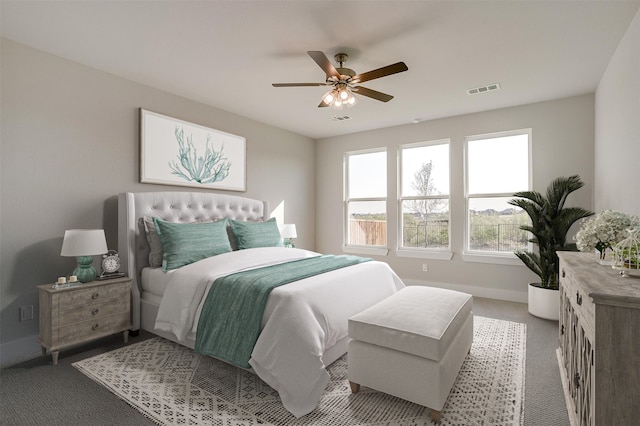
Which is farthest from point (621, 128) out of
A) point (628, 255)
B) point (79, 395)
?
point (79, 395)

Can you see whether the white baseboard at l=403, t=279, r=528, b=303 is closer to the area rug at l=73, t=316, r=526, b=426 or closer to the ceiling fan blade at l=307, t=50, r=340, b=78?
the area rug at l=73, t=316, r=526, b=426

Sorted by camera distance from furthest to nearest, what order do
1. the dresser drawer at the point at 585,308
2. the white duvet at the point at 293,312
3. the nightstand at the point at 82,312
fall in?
the nightstand at the point at 82,312 < the white duvet at the point at 293,312 < the dresser drawer at the point at 585,308

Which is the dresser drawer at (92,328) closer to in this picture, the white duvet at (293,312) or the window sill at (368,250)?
the white duvet at (293,312)

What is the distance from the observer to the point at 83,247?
2.68 metres

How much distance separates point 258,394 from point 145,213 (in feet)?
7.27

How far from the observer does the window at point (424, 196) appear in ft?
16.5

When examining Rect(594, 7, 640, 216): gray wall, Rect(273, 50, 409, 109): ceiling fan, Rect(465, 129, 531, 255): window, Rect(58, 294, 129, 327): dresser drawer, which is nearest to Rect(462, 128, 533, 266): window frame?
Rect(465, 129, 531, 255): window

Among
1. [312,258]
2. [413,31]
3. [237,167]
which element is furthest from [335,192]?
[413,31]

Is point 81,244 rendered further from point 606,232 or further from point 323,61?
point 606,232

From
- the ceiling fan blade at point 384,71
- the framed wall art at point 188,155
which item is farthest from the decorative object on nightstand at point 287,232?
the ceiling fan blade at point 384,71

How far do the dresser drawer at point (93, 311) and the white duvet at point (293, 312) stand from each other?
457 mm

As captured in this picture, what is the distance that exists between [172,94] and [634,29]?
4286mm

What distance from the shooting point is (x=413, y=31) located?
2.59 metres

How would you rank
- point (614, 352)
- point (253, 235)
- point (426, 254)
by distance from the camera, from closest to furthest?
1. point (614, 352)
2. point (253, 235)
3. point (426, 254)
